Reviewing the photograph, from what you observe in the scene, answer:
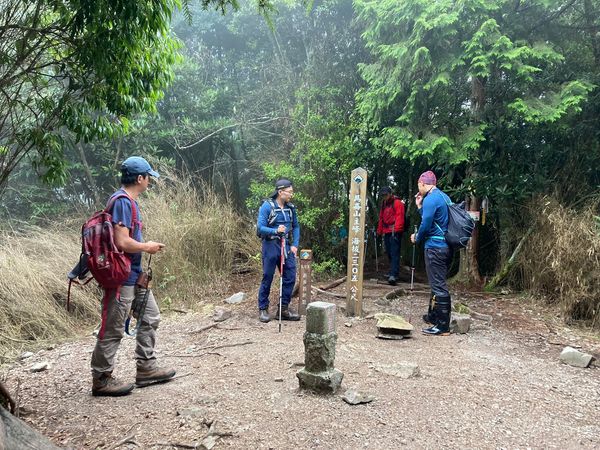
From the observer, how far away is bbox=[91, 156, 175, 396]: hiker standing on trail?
11.0 ft

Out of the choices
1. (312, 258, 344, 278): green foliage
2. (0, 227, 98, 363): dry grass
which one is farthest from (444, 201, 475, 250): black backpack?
(0, 227, 98, 363): dry grass

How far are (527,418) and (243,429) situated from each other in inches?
83.8

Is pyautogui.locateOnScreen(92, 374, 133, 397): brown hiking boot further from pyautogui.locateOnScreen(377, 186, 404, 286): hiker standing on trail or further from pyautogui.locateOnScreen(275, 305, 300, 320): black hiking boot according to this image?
pyautogui.locateOnScreen(377, 186, 404, 286): hiker standing on trail

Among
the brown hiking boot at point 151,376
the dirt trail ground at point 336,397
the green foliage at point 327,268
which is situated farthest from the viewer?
the green foliage at point 327,268

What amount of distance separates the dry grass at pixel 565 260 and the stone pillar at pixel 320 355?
14.1 ft

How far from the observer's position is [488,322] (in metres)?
6.10

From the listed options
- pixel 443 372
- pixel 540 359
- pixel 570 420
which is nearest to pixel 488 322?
pixel 540 359

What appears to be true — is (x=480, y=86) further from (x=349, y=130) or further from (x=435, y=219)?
(x=435, y=219)

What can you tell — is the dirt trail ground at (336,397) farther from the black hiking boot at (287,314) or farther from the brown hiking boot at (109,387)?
the black hiking boot at (287,314)

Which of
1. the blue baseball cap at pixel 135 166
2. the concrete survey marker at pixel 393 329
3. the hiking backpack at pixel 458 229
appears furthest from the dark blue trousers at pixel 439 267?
the blue baseball cap at pixel 135 166

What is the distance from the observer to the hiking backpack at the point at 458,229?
5.17m

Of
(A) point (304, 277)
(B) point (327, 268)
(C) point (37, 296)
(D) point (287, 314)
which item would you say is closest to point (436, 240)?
(A) point (304, 277)

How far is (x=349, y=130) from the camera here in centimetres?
903

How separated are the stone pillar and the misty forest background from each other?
92.9 inches
